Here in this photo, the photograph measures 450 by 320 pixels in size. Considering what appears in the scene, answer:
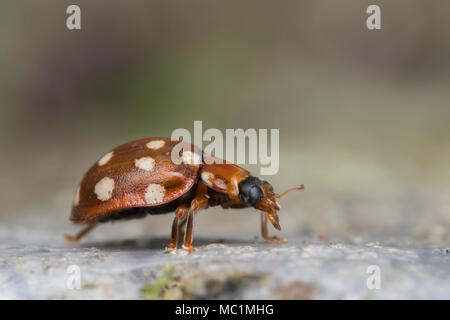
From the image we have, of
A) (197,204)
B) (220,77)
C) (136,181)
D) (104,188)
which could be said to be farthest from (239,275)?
(220,77)

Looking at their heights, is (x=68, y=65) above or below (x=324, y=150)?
above

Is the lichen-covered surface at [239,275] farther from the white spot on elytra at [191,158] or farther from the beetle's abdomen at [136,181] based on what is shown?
the white spot on elytra at [191,158]

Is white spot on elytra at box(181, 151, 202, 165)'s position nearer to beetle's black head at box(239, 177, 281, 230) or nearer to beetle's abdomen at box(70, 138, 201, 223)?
beetle's abdomen at box(70, 138, 201, 223)

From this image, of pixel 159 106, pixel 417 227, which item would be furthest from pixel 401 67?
pixel 417 227

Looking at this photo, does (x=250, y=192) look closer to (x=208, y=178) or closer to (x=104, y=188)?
(x=208, y=178)

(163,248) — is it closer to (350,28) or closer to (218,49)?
(218,49)

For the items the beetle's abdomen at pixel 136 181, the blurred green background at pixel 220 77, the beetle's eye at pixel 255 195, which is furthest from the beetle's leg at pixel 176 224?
the blurred green background at pixel 220 77
